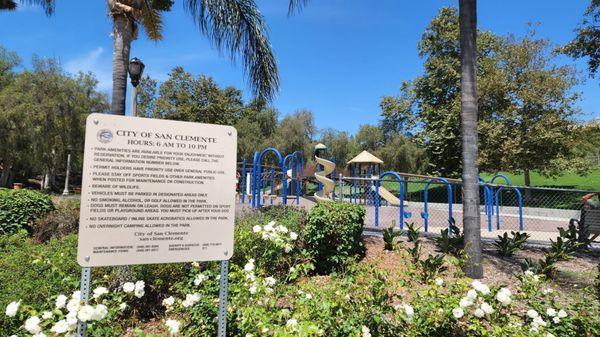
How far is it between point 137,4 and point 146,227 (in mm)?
5315

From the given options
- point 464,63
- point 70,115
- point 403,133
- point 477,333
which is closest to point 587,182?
point 403,133

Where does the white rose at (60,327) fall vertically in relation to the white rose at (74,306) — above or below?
below

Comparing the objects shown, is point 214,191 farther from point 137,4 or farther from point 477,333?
point 137,4

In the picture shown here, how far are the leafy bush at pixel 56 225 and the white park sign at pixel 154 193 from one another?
18.2 ft

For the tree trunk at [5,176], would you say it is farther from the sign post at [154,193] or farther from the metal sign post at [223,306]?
the metal sign post at [223,306]

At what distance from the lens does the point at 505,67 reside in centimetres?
1878

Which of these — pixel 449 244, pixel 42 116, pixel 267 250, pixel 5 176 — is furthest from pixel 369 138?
pixel 267 250

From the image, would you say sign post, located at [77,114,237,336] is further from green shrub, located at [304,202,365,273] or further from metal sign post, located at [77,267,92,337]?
green shrub, located at [304,202,365,273]

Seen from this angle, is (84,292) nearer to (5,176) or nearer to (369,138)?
(5,176)

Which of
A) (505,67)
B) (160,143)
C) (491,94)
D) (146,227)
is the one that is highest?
(505,67)

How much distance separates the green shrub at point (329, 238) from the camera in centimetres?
528

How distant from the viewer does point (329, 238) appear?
17.6 ft

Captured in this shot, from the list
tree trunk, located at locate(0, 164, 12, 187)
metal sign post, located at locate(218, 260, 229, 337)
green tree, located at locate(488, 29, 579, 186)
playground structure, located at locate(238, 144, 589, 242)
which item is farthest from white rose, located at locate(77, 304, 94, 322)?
tree trunk, located at locate(0, 164, 12, 187)

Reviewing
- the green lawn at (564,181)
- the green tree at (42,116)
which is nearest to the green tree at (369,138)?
the green lawn at (564,181)
